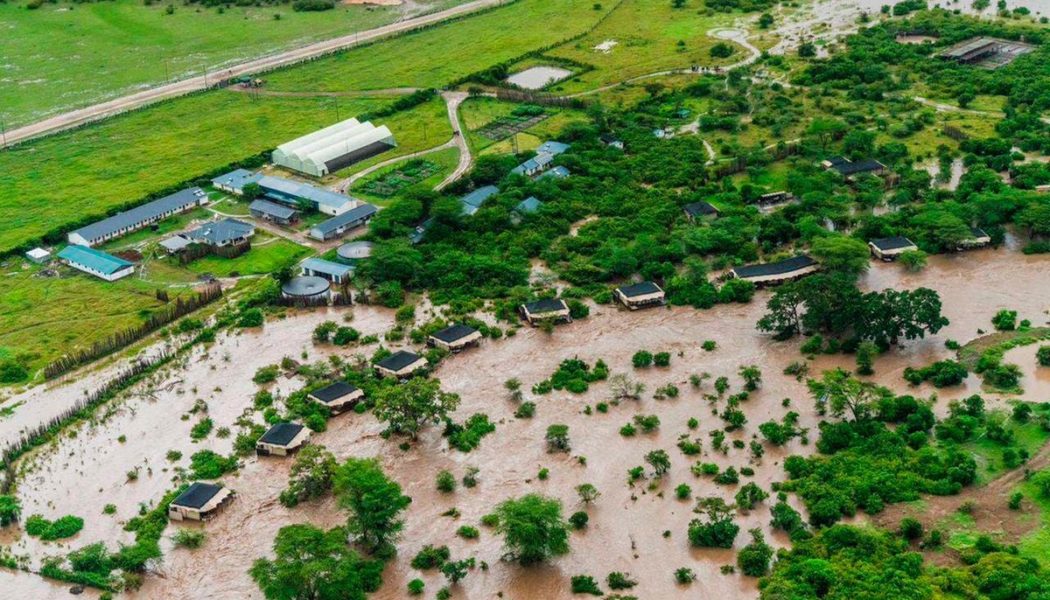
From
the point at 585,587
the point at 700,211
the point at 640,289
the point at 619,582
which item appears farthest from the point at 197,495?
the point at 700,211

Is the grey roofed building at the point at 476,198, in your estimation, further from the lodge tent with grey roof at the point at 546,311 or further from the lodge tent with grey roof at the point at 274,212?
the lodge tent with grey roof at the point at 546,311

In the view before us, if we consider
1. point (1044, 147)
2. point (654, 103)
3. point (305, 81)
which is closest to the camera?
point (1044, 147)

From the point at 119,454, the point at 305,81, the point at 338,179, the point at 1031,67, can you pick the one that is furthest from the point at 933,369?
the point at 305,81

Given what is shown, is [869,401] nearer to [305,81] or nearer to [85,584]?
[85,584]

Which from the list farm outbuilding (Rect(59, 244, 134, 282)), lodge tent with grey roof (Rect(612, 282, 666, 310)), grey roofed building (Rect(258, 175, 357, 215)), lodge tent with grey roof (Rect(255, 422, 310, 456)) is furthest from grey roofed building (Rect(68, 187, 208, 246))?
lodge tent with grey roof (Rect(612, 282, 666, 310))

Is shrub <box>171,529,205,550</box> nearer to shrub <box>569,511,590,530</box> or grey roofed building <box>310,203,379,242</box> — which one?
shrub <box>569,511,590,530</box>

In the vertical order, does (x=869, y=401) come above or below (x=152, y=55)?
below

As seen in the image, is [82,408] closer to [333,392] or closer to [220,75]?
[333,392]
